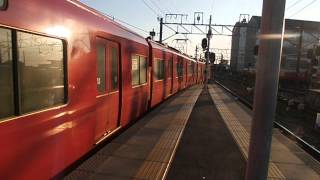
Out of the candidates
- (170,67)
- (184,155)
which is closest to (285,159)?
(184,155)

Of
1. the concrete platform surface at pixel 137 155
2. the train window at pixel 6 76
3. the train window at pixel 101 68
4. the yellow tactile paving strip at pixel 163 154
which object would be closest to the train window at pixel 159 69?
the yellow tactile paving strip at pixel 163 154

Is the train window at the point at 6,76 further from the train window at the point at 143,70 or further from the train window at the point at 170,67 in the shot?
the train window at the point at 170,67

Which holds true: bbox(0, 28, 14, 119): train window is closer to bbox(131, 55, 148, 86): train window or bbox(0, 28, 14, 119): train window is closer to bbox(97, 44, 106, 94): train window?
bbox(97, 44, 106, 94): train window

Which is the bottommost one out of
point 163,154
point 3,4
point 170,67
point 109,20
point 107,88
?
point 163,154

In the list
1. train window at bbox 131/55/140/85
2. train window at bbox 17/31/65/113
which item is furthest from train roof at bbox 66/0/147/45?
train window at bbox 17/31/65/113

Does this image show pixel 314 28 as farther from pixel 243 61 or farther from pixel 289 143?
pixel 289 143

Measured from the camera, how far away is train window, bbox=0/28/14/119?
12.3 feet

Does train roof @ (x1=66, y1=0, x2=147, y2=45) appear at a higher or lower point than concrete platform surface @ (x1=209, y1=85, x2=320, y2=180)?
higher

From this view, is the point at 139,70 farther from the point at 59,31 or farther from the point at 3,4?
the point at 3,4

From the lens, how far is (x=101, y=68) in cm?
703

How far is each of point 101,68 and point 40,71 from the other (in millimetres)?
2497

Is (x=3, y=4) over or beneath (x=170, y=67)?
over

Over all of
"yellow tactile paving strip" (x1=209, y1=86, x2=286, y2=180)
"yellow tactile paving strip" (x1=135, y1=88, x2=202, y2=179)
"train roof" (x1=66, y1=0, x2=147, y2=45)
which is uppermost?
"train roof" (x1=66, y1=0, x2=147, y2=45)

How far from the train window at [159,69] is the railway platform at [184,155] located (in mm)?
3391
